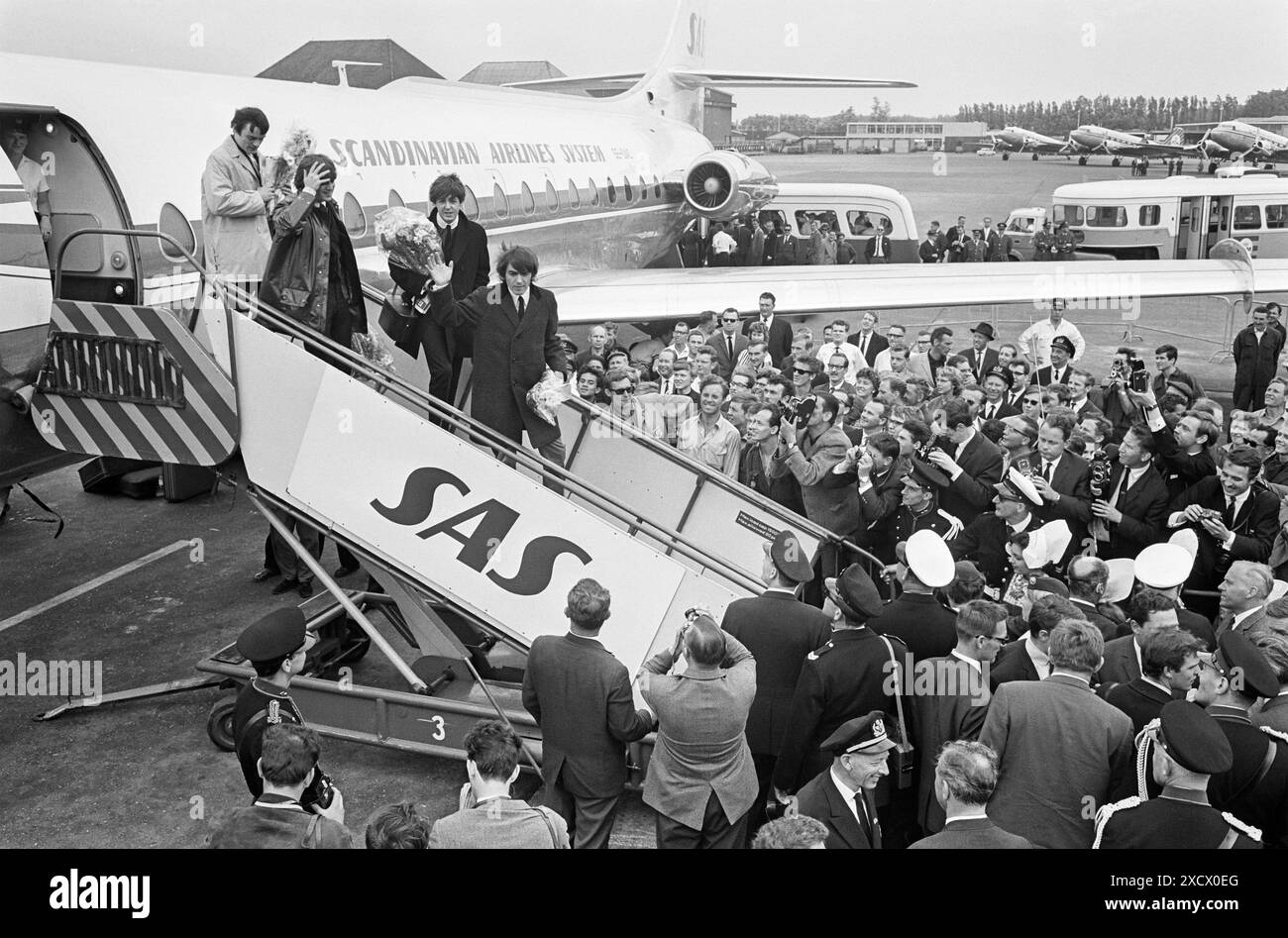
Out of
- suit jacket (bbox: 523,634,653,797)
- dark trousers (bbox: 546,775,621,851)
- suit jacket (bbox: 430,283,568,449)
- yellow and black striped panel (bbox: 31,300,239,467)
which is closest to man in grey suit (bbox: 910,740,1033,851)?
suit jacket (bbox: 523,634,653,797)

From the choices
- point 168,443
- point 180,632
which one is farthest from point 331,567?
point 168,443

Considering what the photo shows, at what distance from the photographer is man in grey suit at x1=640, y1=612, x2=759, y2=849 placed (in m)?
5.29

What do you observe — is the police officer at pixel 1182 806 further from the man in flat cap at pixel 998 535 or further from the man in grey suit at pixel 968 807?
the man in flat cap at pixel 998 535

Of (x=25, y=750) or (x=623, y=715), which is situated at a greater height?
(x=623, y=715)

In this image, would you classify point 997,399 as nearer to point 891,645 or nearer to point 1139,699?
point 891,645

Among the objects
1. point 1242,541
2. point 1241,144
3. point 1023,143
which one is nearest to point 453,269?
point 1242,541

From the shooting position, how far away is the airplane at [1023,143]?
323ft

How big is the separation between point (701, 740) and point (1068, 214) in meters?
33.9

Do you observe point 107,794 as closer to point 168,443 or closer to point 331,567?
point 168,443

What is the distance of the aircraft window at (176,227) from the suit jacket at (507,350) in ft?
8.97

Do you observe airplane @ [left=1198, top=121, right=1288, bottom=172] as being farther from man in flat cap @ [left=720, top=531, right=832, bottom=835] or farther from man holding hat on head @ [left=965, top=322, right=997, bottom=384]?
man in flat cap @ [left=720, top=531, right=832, bottom=835]

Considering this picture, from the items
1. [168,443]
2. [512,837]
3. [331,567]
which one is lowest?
[331,567]
